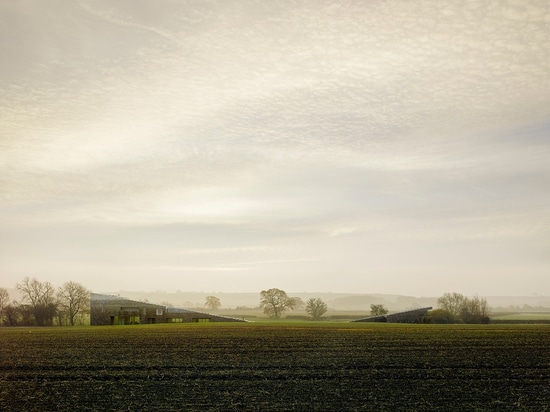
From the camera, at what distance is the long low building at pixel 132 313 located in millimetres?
103500

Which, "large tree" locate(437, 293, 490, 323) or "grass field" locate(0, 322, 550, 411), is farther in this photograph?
"large tree" locate(437, 293, 490, 323)

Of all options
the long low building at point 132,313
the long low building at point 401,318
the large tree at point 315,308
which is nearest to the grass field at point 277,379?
the long low building at point 132,313

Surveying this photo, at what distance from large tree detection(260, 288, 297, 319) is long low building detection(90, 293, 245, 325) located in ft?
111

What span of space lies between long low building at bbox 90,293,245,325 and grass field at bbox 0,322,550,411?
6520 centimetres

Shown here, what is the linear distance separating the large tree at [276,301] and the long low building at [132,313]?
33953 millimetres

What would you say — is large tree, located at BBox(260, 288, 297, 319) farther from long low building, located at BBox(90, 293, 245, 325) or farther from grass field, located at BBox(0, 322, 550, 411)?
grass field, located at BBox(0, 322, 550, 411)

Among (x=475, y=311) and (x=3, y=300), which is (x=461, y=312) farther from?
(x=3, y=300)

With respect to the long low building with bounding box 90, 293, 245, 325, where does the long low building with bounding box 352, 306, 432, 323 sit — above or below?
below

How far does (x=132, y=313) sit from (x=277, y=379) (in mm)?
87736

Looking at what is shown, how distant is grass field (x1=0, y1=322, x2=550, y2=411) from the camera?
2109 cm

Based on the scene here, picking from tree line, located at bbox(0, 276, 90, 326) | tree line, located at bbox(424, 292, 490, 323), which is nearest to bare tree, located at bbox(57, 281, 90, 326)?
tree line, located at bbox(0, 276, 90, 326)

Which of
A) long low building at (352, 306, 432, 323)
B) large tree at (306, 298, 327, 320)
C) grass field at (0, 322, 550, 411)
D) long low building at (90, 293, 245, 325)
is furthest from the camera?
large tree at (306, 298, 327, 320)

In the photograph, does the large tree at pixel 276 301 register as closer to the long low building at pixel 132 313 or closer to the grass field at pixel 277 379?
the long low building at pixel 132 313

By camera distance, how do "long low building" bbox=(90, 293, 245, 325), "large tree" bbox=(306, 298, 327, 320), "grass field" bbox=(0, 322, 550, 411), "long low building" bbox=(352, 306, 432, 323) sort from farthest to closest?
1. "large tree" bbox=(306, 298, 327, 320)
2. "long low building" bbox=(352, 306, 432, 323)
3. "long low building" bbox=(90, 293, 245, 325)
4. "grass field" bbox=(0, 322, 550, 411)
